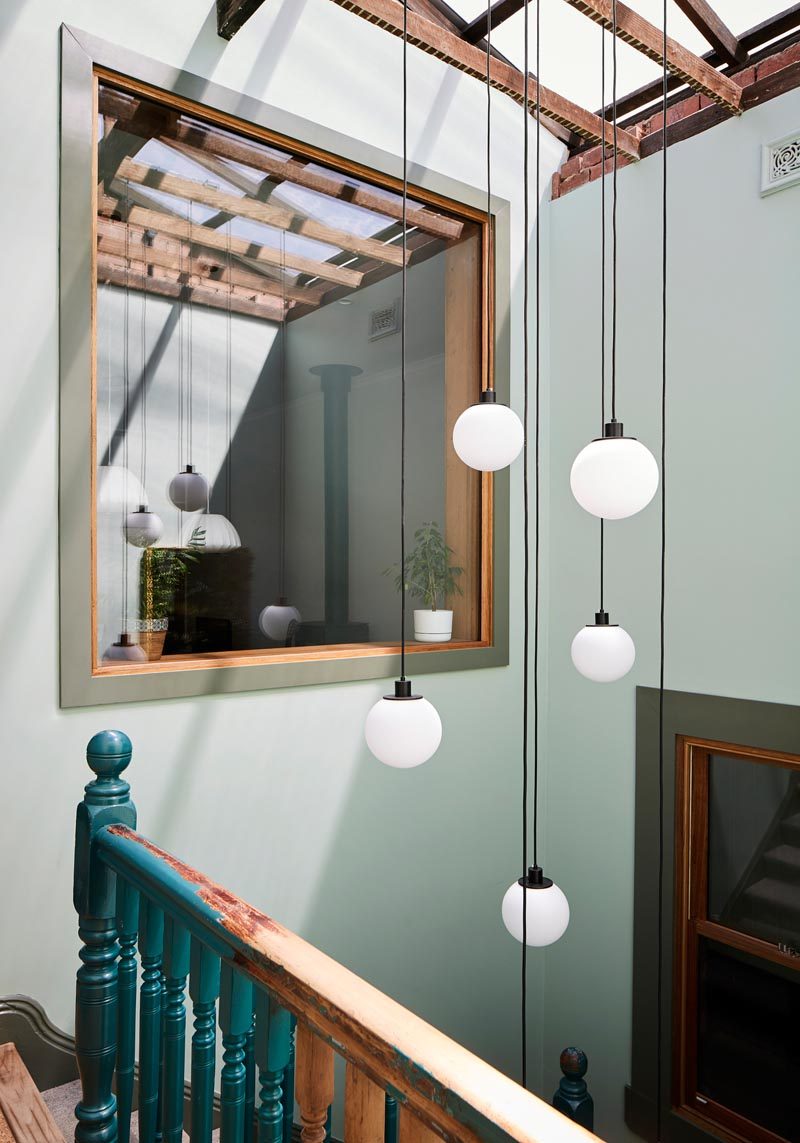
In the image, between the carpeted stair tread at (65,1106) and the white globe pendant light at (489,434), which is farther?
the carpeted stair tread at (65,1106)

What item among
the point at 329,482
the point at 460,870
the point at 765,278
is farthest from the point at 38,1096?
the point at 765,278

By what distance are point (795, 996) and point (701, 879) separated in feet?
1.41

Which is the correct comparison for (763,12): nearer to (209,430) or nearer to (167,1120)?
(209,430)

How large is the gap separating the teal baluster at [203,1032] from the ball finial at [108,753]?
361 millimetres

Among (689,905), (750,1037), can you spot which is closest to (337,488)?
(689,905)

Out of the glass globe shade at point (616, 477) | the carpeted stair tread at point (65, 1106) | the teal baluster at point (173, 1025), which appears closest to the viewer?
the teal baluster at point (173, 1025)

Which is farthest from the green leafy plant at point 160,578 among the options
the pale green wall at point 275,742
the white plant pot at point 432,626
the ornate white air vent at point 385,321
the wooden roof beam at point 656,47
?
the wooden roof beam at point 656,47

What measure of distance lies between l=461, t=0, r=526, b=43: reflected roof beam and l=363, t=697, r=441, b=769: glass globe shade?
215 centimetres

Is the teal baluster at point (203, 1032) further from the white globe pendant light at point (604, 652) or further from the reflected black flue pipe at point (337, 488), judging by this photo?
the reflected black flue pipe at point (337, 488)

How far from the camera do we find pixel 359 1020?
91 cm

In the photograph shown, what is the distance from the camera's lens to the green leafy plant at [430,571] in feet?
9.18

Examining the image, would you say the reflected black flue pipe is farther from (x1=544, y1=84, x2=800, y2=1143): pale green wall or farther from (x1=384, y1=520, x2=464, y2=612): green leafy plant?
(x1=544, y1=84, x2=800, y2=1143): pale green wall

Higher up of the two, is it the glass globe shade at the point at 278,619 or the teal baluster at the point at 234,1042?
the glass globe shade at the point at 278,619

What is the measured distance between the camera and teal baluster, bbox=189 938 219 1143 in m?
1.14
